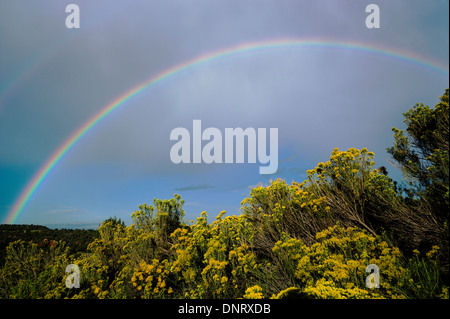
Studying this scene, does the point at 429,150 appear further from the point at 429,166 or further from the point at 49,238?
the point at 49,238

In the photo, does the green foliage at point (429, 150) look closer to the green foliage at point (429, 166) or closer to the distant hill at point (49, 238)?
the green foliage at point (429, 166)

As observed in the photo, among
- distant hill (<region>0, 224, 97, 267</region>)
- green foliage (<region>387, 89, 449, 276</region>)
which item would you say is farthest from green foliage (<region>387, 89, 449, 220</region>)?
distant hill (<region>0, 224, 97, 267</region>)

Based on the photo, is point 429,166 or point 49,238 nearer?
point 429,166

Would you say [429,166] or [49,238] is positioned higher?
[429,166]

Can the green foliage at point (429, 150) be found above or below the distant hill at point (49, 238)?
above

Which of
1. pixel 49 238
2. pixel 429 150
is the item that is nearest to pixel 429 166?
pixel 429 150

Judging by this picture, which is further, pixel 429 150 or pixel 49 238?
pixel 49 238

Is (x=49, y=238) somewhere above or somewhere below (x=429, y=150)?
below

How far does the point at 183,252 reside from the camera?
551 centimetres

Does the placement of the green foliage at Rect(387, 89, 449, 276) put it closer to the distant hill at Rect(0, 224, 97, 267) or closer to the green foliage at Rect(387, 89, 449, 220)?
the green foliage at Rect(387, 89, 449, 220)

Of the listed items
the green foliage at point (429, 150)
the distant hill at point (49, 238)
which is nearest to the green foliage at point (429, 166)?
the green foliage at point (429, 150)

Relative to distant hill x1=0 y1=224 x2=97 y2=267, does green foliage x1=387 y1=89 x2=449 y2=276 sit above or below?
above

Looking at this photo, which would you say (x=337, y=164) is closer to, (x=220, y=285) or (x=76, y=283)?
(x=220, y=285)
